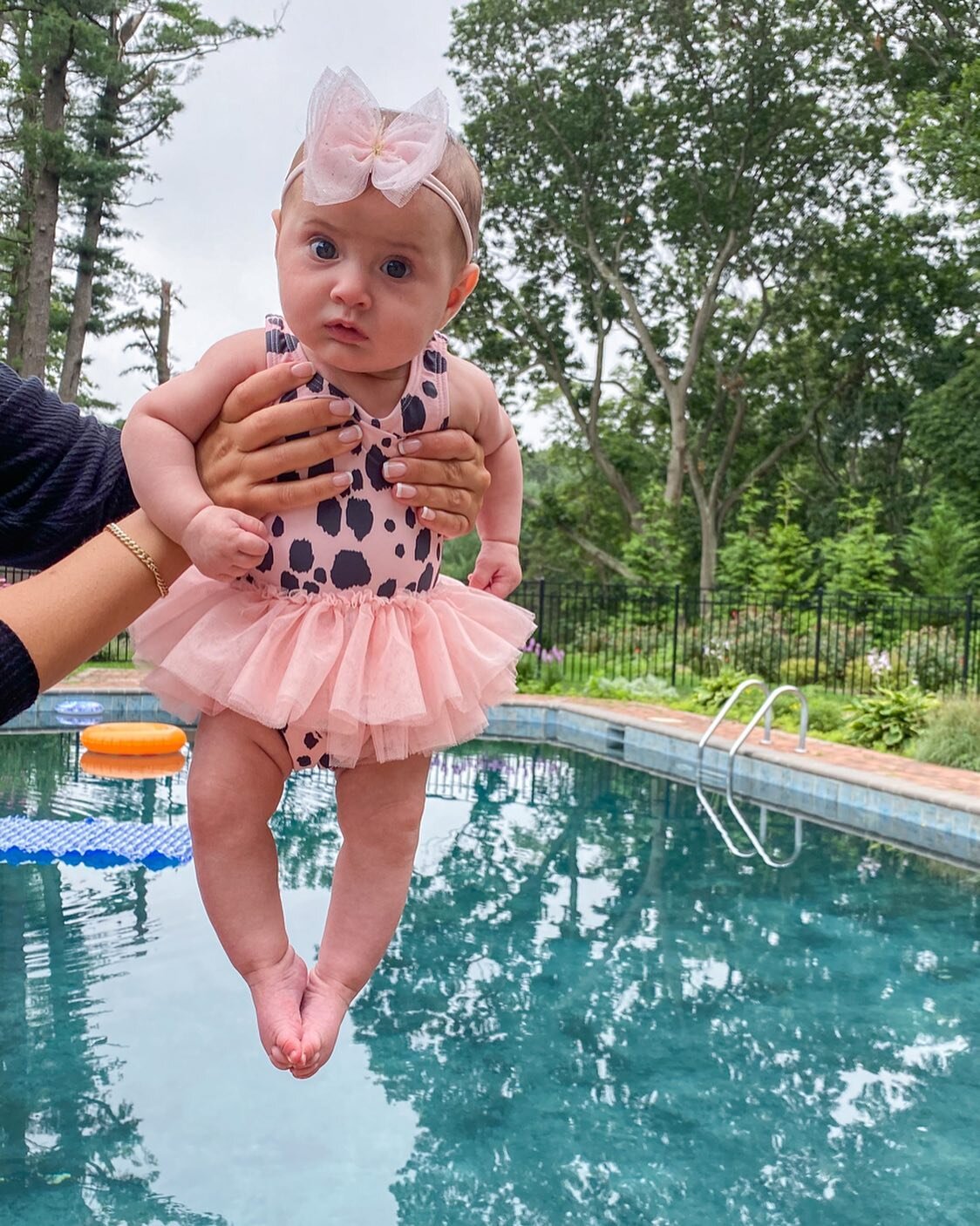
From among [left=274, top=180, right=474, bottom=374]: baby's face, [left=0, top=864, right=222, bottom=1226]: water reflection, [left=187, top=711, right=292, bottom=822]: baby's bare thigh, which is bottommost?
[left=0, top=864, right=222, bottom=1226]: water reflection

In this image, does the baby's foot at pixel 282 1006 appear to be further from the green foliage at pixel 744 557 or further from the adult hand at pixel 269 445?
the green foliage at pixel 744 557

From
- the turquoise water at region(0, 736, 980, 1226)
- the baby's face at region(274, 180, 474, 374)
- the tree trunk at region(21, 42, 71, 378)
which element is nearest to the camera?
the baby's face at region(274, 180, 474, 374)

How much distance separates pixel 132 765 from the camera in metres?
9.47

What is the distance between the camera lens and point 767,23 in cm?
1972

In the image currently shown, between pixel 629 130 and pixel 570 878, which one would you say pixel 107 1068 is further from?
pixel 629 130

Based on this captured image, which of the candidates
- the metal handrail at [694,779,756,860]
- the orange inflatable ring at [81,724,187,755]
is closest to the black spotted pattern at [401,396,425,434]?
the metal handrail at [694,779,756,860]

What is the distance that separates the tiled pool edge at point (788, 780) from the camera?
795 cm

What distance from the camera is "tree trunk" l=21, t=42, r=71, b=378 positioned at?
13594 millimetres

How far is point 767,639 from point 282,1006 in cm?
1530

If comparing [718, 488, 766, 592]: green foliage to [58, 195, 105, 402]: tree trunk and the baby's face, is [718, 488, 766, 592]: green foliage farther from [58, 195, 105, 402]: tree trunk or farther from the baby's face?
the baby's face

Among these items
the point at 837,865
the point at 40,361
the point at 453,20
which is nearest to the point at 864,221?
the point at 453,20

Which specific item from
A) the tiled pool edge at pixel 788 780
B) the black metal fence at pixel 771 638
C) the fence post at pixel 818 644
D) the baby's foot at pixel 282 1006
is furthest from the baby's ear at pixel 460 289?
the fence post at pixel 818 644

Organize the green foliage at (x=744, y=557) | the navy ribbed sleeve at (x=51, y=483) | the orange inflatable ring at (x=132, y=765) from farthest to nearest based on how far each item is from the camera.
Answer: the green foliage at (x=744, y=557), the orange inflatable ring at (x=132, y=765), the navy ribbed sleeve at (x=51, y=483)

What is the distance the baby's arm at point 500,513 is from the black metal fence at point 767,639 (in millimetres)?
11854
